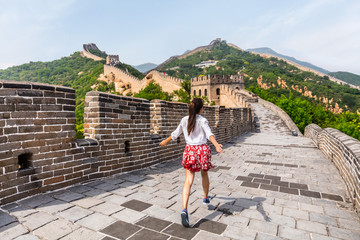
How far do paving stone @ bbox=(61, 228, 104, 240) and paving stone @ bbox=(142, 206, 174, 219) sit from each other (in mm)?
703

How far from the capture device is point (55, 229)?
94.0 inches

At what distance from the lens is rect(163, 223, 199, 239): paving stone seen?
7.84 ft

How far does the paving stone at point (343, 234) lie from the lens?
98.5 inches

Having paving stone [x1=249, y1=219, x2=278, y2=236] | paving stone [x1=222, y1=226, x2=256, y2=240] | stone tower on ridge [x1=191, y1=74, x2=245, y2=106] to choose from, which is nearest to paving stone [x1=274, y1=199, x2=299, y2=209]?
paving stone [x1=249, y1=219, x2=278, y2=236]

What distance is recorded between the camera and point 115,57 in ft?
252

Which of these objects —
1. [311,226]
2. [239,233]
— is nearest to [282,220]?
[311,226]

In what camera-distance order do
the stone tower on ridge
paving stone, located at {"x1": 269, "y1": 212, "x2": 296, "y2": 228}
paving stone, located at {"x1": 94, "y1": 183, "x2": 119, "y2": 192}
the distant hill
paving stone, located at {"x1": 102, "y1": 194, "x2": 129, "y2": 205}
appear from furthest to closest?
the distant hill < the stone tower on ridge < paving stone, located at {"x1": 94, "y1": 183, "x2": 119, "y2": 192} < paving stone, located at {"x1": 102, "y1": 194, "x2": 129, "y2": 205} < paving stone, located at {"x1": 269, "y1": 212, "x2": 296, "y2": 228}

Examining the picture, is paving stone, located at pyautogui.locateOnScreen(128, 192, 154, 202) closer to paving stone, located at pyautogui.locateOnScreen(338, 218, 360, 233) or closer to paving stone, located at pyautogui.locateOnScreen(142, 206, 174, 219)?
paving stone, located at pyautogui.locateOnScreen(142, 206, 174, 219)

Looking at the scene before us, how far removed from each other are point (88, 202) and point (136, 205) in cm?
64

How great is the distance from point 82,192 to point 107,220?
1066 mm

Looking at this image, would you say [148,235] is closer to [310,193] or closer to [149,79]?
[310,193]

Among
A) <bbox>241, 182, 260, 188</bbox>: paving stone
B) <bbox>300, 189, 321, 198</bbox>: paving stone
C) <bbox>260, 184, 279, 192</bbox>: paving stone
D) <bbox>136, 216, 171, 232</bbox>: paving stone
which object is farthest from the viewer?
<bbox>241, 182, 260, 188</bbox>: paving stone

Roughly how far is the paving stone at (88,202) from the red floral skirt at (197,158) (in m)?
1.32

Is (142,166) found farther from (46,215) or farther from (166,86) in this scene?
(166,86)
